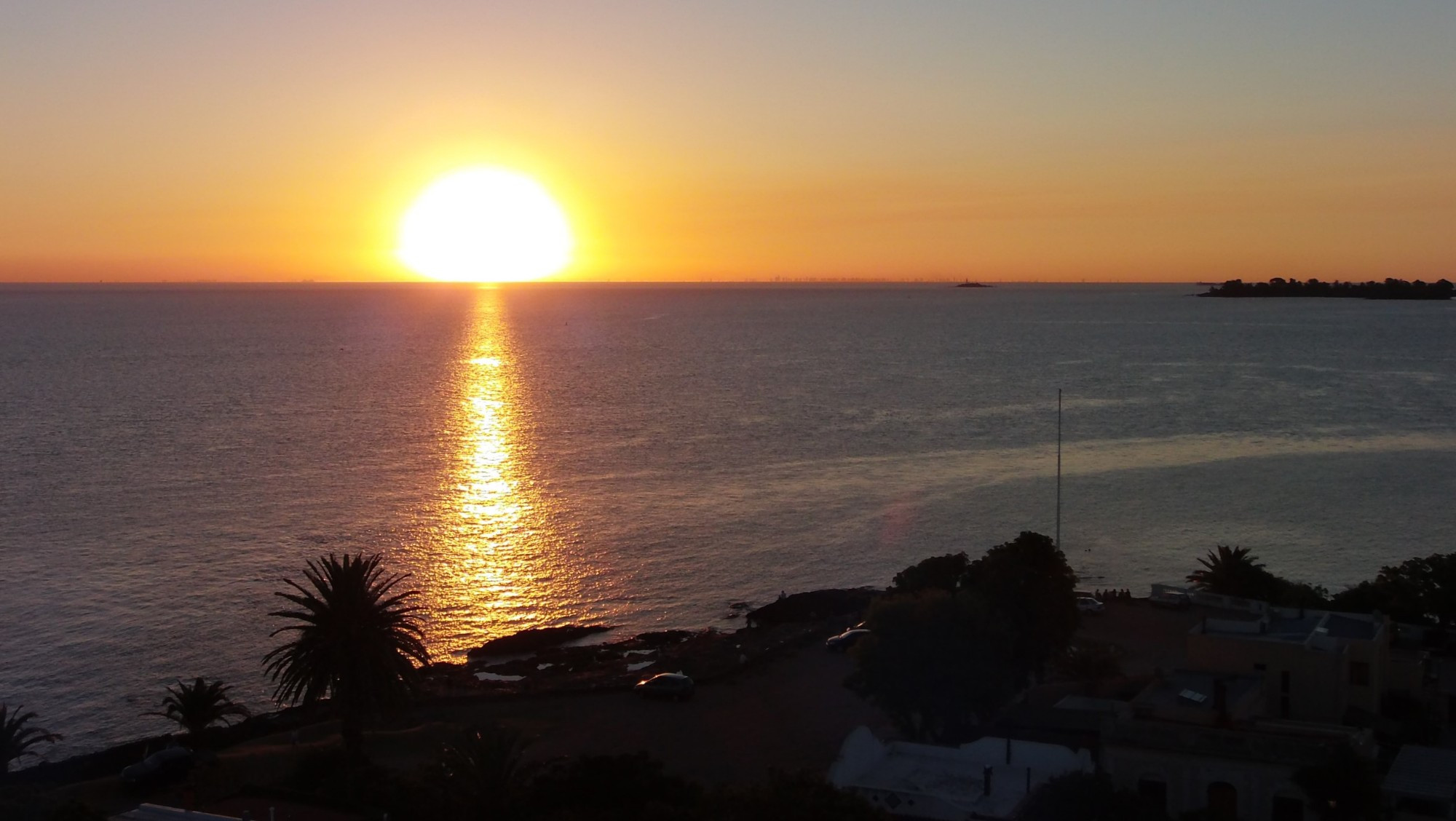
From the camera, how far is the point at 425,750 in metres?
27.1

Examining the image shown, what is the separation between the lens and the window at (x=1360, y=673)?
78.4 ft

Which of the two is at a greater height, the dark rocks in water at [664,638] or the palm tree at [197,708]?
the palm tree at [197,708]

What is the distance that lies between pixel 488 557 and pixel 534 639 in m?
10.6

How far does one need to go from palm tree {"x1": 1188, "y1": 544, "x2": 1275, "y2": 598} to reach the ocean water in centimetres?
615

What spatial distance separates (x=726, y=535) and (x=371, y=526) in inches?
610

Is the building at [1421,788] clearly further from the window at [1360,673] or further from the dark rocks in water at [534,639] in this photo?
the dark rocks in water at [534,639]

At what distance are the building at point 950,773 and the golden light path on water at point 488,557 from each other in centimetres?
2224

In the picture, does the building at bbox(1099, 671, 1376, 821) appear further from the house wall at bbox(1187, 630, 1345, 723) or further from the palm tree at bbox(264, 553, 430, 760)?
the palm tree at bbox(264, 553, 430, 760)

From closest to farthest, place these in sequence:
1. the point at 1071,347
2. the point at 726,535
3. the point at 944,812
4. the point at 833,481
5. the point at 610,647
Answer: the point at 944,812
the point at 610,647
the point at 726,535
the point at 833,481
the point at 1071,347

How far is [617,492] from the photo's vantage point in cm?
6178

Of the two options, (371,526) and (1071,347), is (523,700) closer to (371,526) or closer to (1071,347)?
(371,526)

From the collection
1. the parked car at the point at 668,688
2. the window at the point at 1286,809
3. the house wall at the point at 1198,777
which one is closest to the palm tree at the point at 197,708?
the parked car at the point at 668,688

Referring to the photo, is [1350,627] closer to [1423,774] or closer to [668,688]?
[1423,774]

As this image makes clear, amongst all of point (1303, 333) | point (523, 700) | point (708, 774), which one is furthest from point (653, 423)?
point (1303, 333)
